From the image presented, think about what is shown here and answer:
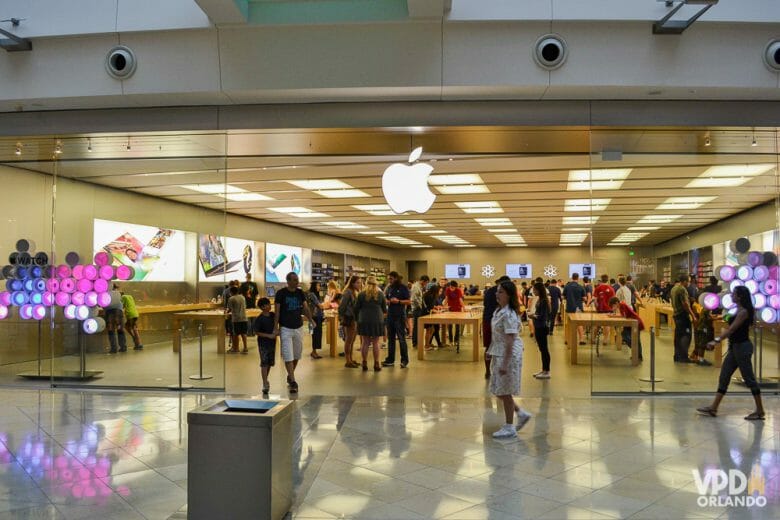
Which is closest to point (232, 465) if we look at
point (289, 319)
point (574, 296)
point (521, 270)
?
point (289, 319)

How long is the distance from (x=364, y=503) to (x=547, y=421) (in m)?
3.30

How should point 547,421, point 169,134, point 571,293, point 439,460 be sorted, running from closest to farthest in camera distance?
point 439,460 → point 547,421 → point 169,134 → point 571,293

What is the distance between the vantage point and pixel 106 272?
33.2 ft

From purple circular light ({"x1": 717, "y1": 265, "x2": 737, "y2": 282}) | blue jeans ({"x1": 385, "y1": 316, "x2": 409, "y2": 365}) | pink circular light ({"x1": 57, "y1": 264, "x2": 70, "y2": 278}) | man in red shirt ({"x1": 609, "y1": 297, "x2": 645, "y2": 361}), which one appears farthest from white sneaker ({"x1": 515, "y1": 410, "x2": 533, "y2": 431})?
pink circular light ({"x1": 57, "y1": 264, "x2": 70, "y2": 278})

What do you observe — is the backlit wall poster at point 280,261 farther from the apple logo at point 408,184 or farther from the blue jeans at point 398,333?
the apple logo at point 408,184

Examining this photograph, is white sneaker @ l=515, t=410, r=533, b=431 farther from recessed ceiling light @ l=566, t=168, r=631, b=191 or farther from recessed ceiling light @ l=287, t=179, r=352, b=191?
recessed ceiling light @ l=287, t=179, r=352, b=191

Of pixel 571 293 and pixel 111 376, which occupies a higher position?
pixel 571 293

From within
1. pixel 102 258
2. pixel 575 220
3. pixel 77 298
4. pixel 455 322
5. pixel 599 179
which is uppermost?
pixel 575 220

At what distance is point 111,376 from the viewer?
32.4ft

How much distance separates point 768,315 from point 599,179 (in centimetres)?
370

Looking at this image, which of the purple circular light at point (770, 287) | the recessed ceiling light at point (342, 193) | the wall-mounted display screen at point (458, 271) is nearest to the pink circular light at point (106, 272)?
the recessed ceiling light at point (342, 193)

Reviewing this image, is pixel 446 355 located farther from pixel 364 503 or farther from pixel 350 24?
pixel 364 503

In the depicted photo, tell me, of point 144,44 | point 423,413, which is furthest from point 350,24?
point 423,413

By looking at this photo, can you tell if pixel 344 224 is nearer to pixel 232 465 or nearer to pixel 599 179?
pixel 599 179
